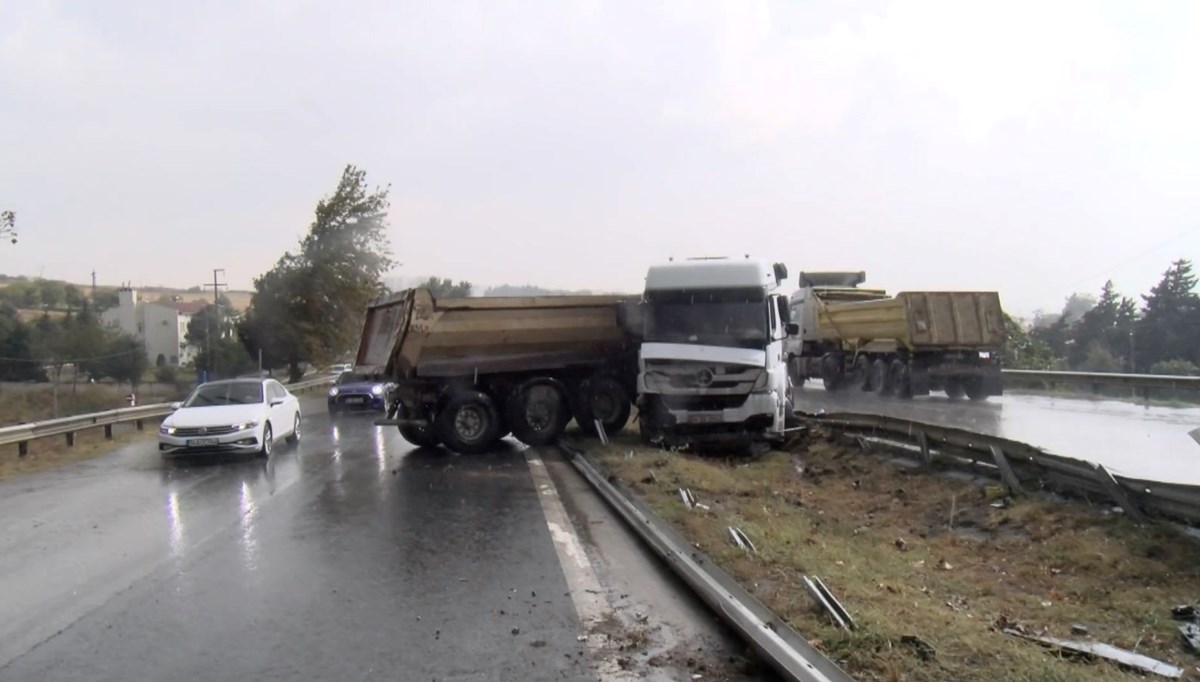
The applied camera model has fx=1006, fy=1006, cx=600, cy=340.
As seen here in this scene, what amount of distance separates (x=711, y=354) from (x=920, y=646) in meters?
10.7

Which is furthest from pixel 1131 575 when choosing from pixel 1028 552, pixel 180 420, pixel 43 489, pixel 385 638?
pixel 180 420

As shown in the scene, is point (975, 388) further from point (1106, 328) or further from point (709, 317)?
point (709, 317)

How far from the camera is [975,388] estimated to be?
85.1 feet

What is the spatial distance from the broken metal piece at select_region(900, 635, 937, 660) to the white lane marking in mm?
1489

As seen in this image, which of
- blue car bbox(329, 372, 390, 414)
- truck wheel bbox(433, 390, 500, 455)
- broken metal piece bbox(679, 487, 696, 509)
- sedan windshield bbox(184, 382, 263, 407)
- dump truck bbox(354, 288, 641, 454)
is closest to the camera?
broken metal piece bbox(679, 487, 696, 509)

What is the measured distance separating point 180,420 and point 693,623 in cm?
1323

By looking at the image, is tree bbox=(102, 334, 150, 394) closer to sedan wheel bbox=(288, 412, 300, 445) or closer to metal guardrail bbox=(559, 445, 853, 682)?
sedan wheel bbox=(288, 412, 300, 445)

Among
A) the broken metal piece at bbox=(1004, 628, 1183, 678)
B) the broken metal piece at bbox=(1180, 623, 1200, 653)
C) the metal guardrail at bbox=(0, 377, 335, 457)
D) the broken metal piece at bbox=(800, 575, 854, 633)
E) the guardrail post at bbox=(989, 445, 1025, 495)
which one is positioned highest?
the metal guardrail at bbox=(0, 377, 335, 457)

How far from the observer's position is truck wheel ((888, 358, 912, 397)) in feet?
86.9

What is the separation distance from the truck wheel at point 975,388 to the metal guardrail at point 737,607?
694 inches

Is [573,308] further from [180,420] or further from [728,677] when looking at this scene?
[728,677]

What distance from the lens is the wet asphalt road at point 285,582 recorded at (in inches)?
Answer: 225

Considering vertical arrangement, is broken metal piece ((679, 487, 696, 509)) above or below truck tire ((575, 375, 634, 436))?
below

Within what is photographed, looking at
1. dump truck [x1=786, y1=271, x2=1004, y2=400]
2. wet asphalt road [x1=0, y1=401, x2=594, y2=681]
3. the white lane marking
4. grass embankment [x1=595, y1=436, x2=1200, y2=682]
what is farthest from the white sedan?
dump truck [x1=786, y1=271, x2=1004, y2=400]
